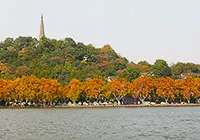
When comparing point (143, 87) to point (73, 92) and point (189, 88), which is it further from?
point (73, 92)

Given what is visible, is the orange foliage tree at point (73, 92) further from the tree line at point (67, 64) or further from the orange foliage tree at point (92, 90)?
the tree line at point (67, 64)

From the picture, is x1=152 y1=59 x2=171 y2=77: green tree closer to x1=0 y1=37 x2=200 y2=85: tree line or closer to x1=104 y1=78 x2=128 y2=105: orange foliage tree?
x1=0 y1=37 x2=200 y2=85: tree line

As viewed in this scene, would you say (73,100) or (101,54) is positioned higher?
(101,54)

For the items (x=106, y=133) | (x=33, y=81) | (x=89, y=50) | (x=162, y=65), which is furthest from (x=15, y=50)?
(x=106, y=133)

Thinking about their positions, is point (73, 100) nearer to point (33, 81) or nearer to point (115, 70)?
point (33, 81)

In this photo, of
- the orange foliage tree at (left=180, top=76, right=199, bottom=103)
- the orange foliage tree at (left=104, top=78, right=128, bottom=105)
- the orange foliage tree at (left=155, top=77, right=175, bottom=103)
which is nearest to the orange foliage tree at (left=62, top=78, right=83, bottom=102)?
the orange foliage tree at (left=104, top=78, right=128, bottom=105)

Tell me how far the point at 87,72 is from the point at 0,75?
2321cm

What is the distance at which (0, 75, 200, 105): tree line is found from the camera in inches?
3398

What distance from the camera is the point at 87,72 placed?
407ft

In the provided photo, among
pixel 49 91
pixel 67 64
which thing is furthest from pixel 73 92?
pixel 67 64

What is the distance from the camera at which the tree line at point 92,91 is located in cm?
8631

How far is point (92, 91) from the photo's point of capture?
91562 millimetres

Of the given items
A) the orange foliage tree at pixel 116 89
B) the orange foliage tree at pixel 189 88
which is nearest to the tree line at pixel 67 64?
the orange foliage tree at pixel 116 89

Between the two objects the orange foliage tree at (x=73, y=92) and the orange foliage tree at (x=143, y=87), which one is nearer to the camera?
the orange foliage tree at (x=73, y=92)
